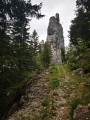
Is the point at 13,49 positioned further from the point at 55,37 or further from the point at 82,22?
the point at 55,37

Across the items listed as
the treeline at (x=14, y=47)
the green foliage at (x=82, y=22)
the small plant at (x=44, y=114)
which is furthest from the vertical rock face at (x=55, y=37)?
the small plant at (x=44, y=114)

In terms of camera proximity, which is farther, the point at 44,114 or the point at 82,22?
the point at 82,22

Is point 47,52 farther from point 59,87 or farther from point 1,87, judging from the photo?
point 1,87

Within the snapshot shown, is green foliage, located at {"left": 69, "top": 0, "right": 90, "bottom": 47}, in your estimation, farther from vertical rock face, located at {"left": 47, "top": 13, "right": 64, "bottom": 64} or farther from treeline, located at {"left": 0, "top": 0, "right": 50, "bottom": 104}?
treeline, located at {"left": 0, "top": 0, "right": 50, "bottom": 104}

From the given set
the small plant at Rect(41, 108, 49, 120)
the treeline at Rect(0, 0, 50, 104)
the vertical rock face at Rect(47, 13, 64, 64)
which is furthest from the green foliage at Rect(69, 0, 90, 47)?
the small plant at Rect(41, 108, 49, 120)

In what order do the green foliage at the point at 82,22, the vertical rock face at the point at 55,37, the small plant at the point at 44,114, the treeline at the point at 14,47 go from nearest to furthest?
the small plant at the point at 44,114
the treeline at the point at 14,47
the green foliage at the point at 82,22
the vertical rock face at the point at 55,37

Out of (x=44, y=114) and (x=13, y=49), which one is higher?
(x=13, y=49)

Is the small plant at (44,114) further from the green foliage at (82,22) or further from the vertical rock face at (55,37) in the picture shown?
the vertical rock face at (55,37)

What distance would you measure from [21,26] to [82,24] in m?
11.6

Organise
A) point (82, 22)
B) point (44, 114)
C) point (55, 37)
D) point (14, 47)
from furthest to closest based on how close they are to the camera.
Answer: point (55, 37) < point (82, 22) < point (14, 47) < point (44, 114)

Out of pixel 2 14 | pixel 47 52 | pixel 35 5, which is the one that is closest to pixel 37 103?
pixel 2 14

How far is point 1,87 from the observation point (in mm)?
5828

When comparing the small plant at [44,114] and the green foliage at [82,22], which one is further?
the green foliage at [82,22]

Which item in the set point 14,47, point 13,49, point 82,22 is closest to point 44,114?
point 13,49
